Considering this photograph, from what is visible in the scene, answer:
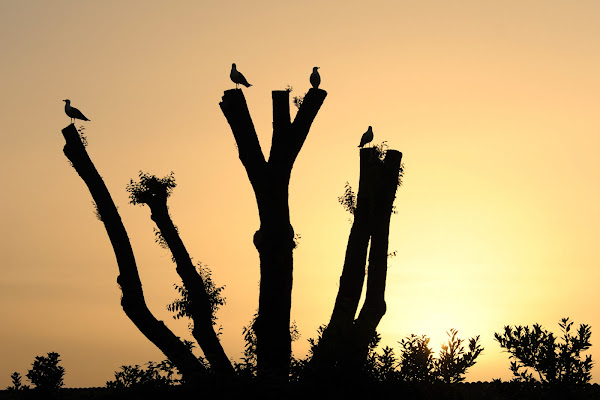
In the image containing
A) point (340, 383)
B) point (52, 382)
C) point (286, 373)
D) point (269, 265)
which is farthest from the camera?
point (52, 382)

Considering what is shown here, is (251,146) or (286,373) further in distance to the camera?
(251,146)

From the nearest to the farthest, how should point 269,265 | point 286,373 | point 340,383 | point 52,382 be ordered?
point 340,383 < point 286,373 < point 269,265 < point 52,382

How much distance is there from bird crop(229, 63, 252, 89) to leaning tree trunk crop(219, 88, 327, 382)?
4.84 metres

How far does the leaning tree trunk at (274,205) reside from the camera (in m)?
19.1

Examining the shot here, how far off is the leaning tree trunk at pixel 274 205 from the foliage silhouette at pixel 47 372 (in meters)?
6.07

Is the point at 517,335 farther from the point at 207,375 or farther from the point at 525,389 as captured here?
the point at 207,375

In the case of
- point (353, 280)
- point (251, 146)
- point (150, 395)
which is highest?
point (251, 146)

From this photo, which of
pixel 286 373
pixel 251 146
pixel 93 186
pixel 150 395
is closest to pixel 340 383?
pixel 286 373

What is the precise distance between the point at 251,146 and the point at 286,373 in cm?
582

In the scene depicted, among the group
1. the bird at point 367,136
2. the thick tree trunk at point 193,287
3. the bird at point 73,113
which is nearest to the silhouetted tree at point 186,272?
the thick tree trunk at point 193,287

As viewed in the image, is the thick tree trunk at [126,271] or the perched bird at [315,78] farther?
the perched bird at [315,78]

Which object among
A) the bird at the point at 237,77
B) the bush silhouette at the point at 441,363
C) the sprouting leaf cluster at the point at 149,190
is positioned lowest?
the bush silhouette at the point at 441,363

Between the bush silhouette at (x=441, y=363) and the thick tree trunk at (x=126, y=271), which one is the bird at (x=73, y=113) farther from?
the bush silhouette at (x=441, y=363)

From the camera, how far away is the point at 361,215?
1984 cm
